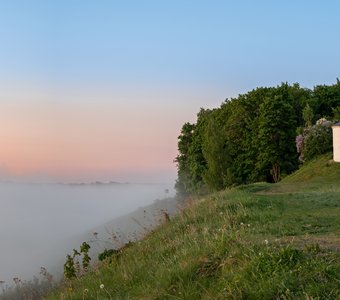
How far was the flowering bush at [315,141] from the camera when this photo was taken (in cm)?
6047

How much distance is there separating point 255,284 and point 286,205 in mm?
13848

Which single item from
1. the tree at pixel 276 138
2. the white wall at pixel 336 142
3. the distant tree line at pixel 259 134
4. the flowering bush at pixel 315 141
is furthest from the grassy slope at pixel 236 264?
the tree at pixel 276 138

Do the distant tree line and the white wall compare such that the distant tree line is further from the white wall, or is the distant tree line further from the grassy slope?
the grassy slope

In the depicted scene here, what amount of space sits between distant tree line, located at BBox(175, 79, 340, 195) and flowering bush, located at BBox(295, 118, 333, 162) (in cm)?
48

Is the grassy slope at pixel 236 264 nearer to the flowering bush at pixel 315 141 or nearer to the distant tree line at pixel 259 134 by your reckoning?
the distant tree line at pixel 259 134

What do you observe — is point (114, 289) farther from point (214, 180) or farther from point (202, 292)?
point (214, 180)

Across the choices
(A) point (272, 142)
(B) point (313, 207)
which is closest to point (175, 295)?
(B) point (313, 207)

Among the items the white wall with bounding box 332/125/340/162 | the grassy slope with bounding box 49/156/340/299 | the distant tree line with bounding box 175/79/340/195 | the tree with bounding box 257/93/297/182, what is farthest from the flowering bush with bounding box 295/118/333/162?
the grassy slope with bounding box 49/156/340/299

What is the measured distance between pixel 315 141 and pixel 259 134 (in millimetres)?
7623

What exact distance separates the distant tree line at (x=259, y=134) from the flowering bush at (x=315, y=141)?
0.48m

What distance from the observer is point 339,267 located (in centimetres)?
796

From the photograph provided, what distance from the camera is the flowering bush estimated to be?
60.5m

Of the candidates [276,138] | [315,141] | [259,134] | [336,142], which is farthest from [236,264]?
[276,138]

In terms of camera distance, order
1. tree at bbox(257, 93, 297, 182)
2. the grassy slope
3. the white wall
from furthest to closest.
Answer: tree at bbox(257, 93, 297, 182) < the white wall < the grassy slope
